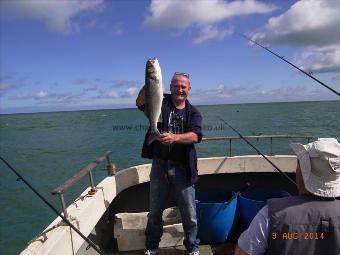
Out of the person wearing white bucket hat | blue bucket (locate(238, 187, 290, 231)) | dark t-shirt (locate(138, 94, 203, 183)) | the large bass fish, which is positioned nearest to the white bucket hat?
the person wearing white bucket hat

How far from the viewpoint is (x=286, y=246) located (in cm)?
187

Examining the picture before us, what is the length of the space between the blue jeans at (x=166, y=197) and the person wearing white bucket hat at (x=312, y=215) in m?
2.35

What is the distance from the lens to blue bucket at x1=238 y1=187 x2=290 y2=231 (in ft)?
A: 17.2

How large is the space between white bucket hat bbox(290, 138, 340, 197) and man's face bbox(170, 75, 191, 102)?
2408 mm

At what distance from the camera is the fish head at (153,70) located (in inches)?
147

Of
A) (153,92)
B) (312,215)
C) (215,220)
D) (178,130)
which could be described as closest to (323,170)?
(312,215)

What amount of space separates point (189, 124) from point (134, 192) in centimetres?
227

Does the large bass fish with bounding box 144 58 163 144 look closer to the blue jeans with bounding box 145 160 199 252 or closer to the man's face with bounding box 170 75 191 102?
the man's face with bounding box 170 75 191 102

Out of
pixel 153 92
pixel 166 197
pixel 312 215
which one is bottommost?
pixel 166 197

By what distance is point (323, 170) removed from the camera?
6.08ft

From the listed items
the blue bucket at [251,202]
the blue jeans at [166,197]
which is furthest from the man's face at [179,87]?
the blue bucket at [251,202]

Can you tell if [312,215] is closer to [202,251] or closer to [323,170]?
[323,170]

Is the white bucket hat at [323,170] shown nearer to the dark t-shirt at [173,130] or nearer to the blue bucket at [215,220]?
the dark t-shirt at [173,130]

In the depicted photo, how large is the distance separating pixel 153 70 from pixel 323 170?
2.24 meters
